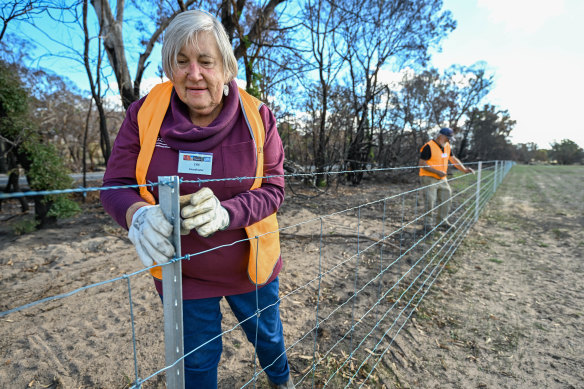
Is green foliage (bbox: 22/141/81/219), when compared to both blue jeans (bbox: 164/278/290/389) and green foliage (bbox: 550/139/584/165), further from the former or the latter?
green foliage (bbox: 550/139/584/165)

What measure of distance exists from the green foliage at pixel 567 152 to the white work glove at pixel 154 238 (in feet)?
245

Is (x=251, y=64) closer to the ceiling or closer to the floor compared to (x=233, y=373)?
closer to the ceiling

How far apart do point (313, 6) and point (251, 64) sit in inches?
145

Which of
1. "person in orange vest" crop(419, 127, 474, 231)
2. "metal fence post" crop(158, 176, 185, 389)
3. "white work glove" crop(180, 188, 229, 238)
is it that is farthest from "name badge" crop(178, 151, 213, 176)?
"person in orange vest" crop(419, 127, 474, 231)

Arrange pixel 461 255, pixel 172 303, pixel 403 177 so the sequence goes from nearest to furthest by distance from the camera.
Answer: pixel 172 303
pixel 461 255
pixel 403 177

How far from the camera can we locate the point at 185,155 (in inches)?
46.6

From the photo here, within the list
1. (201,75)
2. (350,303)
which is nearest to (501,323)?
(350,303)

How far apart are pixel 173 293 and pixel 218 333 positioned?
55 centimetres

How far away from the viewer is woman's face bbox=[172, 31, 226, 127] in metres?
1.17

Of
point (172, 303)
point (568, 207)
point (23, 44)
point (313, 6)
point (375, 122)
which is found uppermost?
point (313, 6)

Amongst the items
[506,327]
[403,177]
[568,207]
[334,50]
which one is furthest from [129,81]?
[568,207]

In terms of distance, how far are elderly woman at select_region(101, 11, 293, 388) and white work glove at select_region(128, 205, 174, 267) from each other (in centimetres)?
19

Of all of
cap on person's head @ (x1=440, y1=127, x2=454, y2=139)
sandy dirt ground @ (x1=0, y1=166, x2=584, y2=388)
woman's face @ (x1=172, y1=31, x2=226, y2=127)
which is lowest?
sandy dirt ground @ (x1=0, y1=166, x2=584, y2=388)

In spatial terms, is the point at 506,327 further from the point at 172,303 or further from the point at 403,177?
the point at 403,177
